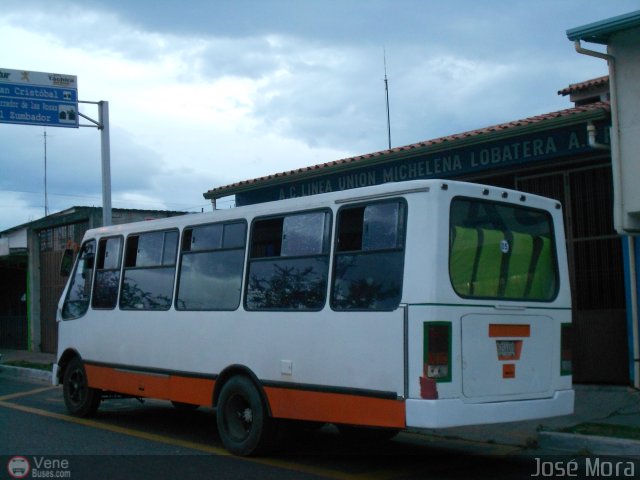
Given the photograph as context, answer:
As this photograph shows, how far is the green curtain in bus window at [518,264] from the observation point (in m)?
7.57

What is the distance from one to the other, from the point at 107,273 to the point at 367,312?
5235mm

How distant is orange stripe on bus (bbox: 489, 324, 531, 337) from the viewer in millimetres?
7090

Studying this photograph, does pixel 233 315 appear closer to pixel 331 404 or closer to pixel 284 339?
pixel 284 339

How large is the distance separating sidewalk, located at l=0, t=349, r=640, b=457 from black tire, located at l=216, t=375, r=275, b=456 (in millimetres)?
2646

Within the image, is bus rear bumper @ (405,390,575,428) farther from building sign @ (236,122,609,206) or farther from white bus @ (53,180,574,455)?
building sign @ (236,122,609,206)

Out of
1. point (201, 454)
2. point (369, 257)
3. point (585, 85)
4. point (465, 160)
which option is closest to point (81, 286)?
point (201, 454)

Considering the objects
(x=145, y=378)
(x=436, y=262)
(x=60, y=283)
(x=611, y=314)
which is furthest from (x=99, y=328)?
(x=60, y=283)

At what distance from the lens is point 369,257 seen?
7.21 metres

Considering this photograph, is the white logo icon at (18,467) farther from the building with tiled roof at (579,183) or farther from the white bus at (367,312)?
the building with tiled roof at (579,183)

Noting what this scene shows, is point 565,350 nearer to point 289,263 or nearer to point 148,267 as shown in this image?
point 289,263

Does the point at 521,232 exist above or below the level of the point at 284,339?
above

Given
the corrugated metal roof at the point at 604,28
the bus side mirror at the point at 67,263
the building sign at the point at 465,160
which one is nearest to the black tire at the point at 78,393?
the bus side mirror at the point at 67,263

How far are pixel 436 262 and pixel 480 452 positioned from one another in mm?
3010

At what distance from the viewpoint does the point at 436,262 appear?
6703 millimetres
